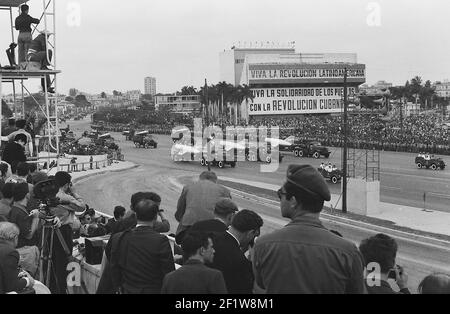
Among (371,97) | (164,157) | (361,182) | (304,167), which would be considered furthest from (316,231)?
(164,157)

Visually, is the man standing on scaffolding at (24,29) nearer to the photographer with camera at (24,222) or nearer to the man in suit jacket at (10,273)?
the photographer with camera at (24,222)

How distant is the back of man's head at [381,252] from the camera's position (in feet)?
13.4

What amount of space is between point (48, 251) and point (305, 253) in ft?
12.5

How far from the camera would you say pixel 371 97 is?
77.3 feet

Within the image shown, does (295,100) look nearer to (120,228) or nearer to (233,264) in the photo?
(120,228)

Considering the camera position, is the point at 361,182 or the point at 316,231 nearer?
the point at 316,231

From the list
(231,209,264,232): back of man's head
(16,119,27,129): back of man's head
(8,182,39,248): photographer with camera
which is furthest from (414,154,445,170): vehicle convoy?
(231,209,264,232): back of man's head

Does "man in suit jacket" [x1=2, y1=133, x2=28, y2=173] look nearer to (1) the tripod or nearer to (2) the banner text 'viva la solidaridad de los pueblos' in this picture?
(1) the tripod

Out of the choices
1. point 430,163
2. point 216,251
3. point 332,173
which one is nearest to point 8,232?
point 216,251

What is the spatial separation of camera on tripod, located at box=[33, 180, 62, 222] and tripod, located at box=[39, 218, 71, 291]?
0.23 feet

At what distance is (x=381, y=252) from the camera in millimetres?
4105
